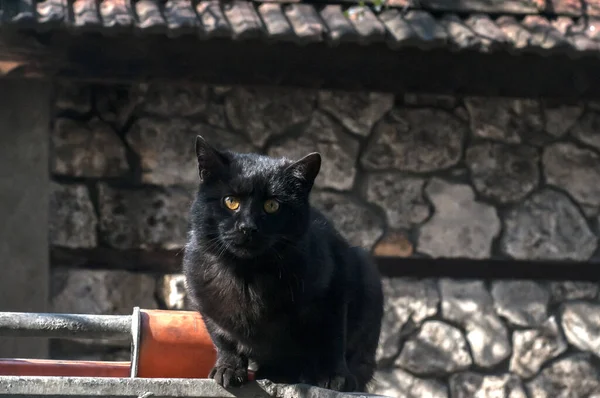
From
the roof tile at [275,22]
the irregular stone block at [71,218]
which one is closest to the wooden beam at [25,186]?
the irregular stone block at [71,218]

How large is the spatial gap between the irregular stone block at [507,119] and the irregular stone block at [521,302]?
88cm

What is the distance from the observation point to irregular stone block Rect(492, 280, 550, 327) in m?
6.06

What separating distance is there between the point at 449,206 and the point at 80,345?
230cm

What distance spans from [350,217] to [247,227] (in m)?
2.67

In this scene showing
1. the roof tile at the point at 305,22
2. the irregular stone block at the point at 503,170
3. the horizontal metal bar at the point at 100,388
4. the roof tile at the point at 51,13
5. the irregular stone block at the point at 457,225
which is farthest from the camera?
the irregular stone block at the point at 503,170

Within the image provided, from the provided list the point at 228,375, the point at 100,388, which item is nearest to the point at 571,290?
the point at 228,375

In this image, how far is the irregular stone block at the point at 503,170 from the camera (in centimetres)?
614

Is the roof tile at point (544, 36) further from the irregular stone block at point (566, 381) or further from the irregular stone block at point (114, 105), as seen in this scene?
the irregular stone block at point (114, 105)

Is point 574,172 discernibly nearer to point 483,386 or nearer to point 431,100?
point 431,100

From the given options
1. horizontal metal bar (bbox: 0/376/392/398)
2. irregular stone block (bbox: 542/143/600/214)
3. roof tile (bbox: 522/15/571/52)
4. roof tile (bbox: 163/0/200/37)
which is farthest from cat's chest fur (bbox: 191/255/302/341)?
irregular stone block (bbox: 542/143/600/214)

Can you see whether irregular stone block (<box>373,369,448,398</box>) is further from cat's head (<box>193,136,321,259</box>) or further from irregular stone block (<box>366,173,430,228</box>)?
cat's head (<box>193,136,321,259</box>)

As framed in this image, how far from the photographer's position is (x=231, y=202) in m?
3.50

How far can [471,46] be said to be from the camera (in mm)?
5316

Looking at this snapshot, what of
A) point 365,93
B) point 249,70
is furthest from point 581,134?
point 249,70
